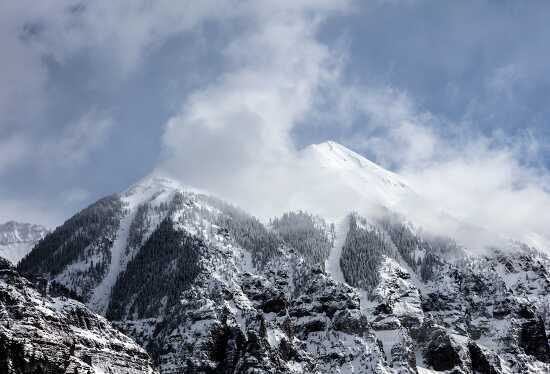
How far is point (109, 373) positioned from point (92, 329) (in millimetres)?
15631

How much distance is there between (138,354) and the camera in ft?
645

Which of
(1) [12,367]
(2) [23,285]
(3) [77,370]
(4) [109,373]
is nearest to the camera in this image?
(1) [12,367]

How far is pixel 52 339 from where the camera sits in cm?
16962

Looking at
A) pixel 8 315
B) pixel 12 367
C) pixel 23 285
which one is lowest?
pixel 12 367

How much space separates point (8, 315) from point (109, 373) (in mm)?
25053

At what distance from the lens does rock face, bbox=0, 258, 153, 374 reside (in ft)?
515

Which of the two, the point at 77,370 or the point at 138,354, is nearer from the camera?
the point at 77,370

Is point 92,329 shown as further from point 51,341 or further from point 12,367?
point 12,367

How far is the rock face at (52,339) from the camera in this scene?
157 metres

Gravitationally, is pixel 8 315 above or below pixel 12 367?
above

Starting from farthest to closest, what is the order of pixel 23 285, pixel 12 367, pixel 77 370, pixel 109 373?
pixel 23 285 < pixel 109 373 < pixel 77 370 < pixel 12 367

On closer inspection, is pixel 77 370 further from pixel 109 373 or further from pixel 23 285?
pixel 23 285

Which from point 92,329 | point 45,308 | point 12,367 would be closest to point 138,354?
point 92,329

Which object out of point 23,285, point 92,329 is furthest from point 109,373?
point 23,285
